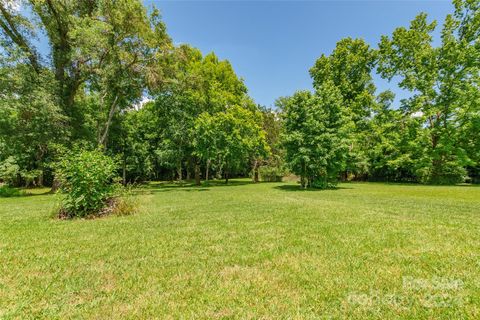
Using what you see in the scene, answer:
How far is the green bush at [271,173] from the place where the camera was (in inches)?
1292

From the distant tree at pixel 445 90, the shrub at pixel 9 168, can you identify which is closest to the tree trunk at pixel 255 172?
the distant tree at pixel 445 90

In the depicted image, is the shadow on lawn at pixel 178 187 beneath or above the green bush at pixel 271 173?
beneath

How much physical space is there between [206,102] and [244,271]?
78.6 ft

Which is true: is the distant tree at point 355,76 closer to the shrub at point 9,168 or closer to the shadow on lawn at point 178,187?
the shadow on lawn at point 178,187

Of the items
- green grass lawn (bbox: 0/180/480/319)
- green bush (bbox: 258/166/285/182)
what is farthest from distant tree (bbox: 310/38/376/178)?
green grass lawn (bbox: 0/180/480/319)

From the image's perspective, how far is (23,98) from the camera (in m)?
15.7

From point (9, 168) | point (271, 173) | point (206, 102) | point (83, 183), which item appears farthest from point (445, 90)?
point (9, 168)

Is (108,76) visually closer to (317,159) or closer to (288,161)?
(288,161)

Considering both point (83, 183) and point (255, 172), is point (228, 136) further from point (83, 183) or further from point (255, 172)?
point (83, 183)

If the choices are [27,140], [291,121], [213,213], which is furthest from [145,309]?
[27,140]

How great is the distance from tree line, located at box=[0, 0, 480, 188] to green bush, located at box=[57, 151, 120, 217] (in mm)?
1714

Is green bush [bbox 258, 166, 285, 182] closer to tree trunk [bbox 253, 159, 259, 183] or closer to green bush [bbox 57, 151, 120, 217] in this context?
tree trunk [bbox 253, 159, 259, 183]

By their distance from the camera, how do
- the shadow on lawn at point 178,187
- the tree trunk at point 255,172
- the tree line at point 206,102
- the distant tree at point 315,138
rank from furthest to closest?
the tree trunk at point 255,172 < the shadow on lawn at point 178,187 < the distant tree at point 315,138 < the tree line at point 206,102

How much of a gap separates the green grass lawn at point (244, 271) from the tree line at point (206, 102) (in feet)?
19.5
